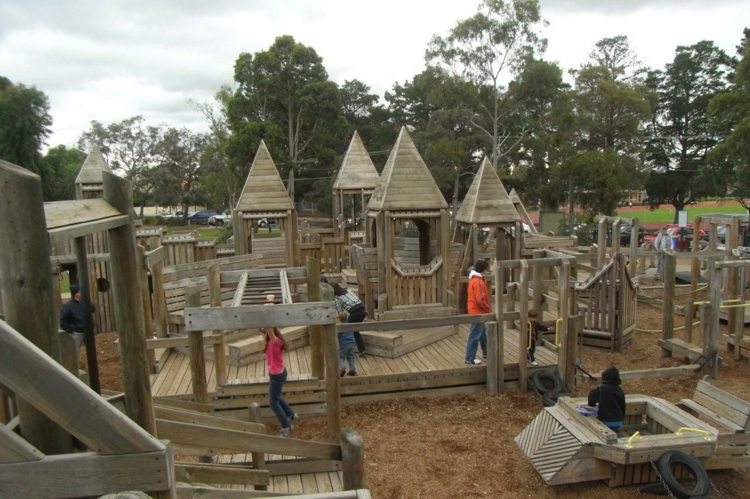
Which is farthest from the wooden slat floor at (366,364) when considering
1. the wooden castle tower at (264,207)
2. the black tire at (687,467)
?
the wooden castle tower at (264,207)

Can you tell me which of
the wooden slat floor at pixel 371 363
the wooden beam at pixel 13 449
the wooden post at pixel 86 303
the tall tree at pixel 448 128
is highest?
the tall tree at pixel 448 128

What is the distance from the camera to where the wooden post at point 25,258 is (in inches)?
84.7

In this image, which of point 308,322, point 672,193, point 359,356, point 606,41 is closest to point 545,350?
point 359,356

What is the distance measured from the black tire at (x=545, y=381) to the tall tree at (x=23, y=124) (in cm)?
3907

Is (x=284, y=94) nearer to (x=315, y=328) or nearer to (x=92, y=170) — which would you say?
(x=92, y=170)

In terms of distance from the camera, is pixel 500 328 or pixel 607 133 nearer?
pixel 500 328

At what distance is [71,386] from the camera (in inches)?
79.2

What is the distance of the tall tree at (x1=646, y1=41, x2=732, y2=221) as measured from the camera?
45094mm

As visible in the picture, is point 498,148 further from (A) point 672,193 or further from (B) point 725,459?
(B) point 725,459

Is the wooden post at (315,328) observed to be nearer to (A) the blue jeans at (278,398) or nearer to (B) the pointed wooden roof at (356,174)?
(A) the blue jeans at (278,398)

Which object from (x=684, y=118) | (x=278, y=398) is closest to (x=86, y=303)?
(x=278, y=398)

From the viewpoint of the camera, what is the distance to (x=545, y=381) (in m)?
8.74

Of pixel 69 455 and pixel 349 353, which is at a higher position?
pixel 69 455

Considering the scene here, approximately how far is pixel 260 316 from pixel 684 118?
5121 cm
